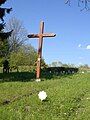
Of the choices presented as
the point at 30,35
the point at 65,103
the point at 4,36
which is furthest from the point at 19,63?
the point at 65,103

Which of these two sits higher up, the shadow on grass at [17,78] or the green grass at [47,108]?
the green grass at [47,108]

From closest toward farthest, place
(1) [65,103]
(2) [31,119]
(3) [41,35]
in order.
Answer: (2) [31,119]
(1) [65,103]
(3) [41,35]

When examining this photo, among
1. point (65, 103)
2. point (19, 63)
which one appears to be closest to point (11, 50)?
point (19, 63)

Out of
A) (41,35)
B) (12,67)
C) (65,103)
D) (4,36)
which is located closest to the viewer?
(65,103)

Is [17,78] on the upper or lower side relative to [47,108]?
lower

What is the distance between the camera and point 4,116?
40.6 ft

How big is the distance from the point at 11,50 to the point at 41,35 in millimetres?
48308

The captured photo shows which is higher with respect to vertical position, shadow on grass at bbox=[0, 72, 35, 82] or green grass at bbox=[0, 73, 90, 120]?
green grass at bbox=[0, 73, 90, 120]

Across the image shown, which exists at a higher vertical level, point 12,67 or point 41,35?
point 41,35

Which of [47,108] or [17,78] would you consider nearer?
[47,108]

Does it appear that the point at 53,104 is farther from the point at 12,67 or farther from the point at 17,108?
the point at 12,67

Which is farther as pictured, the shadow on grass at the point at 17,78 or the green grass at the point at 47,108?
the shadow on grass at the point at 17,78

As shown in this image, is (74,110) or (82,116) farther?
(74,110)

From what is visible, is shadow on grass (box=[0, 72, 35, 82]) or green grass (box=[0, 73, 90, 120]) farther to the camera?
shadow on grass (box=[0, 72, 35, 82])
